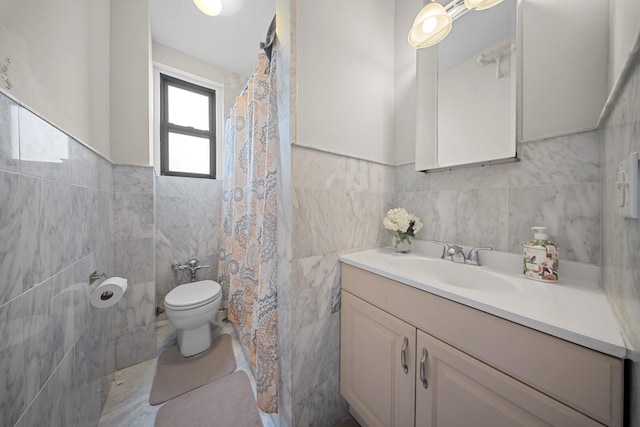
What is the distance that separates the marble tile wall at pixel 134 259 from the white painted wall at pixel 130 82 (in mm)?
149

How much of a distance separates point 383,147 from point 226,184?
59.6 inches

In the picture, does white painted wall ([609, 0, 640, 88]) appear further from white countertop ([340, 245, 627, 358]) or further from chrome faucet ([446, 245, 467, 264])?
chrome faucet ([446, 245, 467, 264])

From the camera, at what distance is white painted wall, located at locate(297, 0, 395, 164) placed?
0.92 meters

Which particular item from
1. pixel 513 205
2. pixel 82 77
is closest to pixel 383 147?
pixel 513 205

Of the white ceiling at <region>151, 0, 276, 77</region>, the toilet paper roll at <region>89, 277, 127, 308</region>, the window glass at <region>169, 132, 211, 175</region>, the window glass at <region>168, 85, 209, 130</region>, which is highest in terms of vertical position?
the white ceiling at <region>151, 0, 276, 77</region>

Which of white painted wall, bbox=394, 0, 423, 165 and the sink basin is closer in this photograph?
the sink basin

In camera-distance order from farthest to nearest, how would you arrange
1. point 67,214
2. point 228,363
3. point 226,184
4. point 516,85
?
point 226,184
point 228,363
point 516,85
point 67,214

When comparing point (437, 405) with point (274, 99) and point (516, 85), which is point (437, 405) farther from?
point (274, 99)

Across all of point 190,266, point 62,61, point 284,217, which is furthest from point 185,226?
point 284,217

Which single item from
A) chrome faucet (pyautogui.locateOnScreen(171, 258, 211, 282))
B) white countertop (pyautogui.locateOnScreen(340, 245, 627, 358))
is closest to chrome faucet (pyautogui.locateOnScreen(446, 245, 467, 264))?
white countertop (pyautogui.locateOnScreen(340, 245, 627, 358))

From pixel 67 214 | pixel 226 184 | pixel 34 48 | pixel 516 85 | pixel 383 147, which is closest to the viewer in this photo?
pixel 34 48

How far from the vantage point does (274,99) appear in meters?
1.07

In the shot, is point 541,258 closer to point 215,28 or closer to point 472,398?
point 472,398

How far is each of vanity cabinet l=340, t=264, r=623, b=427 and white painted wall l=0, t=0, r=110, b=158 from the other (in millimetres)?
1258
